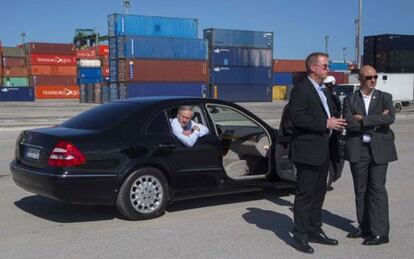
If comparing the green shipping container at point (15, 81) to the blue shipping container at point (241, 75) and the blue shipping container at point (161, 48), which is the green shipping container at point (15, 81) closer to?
the blue shipping container at point (161, 48)

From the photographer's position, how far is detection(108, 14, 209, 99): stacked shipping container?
45.4 meters

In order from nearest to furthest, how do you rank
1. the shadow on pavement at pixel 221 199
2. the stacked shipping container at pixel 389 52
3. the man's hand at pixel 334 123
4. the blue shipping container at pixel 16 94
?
the man's hand at pixel 334 123 < the shadow on pavement at pixel 221 199 < the stacked shipping container at pixel 389 52 < the blue shipping container at pixel 16 94

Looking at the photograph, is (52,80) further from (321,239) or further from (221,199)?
(321,239)

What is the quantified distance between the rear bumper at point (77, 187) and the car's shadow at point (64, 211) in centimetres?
47

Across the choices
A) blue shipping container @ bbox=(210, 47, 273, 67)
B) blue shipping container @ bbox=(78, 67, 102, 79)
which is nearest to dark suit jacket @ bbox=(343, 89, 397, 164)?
blue shipping container @ bbox=(210, 47, 273, 67)

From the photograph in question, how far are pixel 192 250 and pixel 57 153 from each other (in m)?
→ 1.89

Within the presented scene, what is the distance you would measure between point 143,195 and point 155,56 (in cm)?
4028

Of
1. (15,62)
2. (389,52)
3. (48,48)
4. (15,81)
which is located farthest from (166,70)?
(15,62)

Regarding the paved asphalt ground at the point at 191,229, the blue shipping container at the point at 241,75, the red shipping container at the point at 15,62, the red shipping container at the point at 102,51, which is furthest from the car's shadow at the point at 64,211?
the red shipping container at the point at 102,51

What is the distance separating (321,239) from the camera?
5617 mm

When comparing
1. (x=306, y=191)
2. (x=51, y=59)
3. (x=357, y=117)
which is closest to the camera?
(x=306, y=191)

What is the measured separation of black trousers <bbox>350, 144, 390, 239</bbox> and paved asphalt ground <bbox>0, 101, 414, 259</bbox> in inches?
8.7

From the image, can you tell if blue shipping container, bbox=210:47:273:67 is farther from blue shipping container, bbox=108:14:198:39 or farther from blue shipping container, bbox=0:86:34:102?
blue shipping container, bbox=0:86:34:102

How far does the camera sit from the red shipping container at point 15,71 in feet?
229
